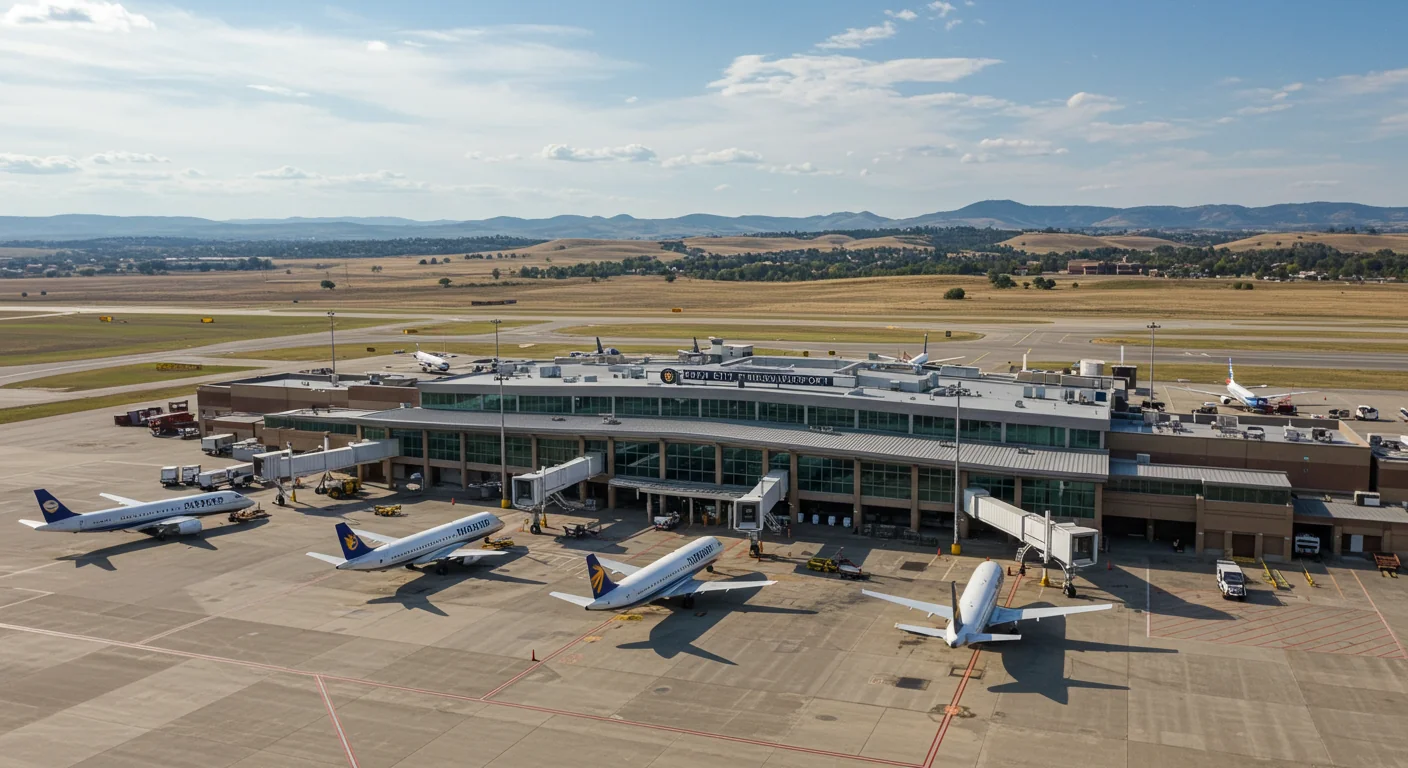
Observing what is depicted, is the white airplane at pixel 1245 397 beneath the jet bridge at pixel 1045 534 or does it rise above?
above

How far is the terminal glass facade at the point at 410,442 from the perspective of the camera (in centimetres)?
9703

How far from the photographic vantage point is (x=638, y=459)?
87625 millimetres

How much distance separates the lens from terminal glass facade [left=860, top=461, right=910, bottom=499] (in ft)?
256

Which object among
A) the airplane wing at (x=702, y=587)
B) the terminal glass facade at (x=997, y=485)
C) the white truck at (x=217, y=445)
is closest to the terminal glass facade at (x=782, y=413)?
the terminal glass facade at (x=997, y=485)

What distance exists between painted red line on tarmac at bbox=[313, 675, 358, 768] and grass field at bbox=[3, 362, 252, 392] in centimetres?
14026

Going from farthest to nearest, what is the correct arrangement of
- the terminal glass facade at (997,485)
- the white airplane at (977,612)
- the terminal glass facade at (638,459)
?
1. the terminal glass facade at (638,459)
2. the terminal glass facade at (997,485)
3. the white airplane at (977,612)

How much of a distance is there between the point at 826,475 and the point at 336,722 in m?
45.0

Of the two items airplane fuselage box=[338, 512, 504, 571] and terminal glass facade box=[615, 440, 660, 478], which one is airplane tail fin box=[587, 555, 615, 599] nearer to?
airplane fuselage box=[338, 512, 504, 571]

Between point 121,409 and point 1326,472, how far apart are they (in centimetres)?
15132

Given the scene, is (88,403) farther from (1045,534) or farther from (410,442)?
(1045,534)

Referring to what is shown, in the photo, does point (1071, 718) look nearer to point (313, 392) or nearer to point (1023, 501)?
point (1023, 501)

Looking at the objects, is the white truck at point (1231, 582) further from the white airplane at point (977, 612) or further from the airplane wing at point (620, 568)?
the airplane wing at point (620, 568)

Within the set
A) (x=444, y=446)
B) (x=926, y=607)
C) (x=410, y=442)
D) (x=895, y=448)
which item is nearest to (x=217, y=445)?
(x=410, y=442)

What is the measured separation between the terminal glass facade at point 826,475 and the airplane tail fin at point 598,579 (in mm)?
27574
